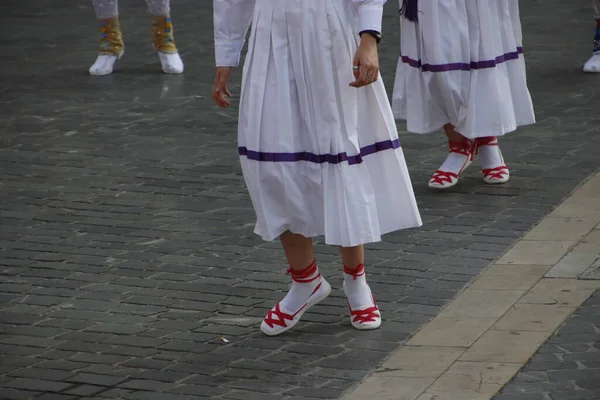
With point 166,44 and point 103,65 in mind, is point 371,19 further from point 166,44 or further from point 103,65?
point 103,65

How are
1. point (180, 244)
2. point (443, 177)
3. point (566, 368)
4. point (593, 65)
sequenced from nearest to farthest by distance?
point (566, 368) → point (180, 244) → point (443, 177) → point (593, 65)

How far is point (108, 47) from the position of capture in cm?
1189

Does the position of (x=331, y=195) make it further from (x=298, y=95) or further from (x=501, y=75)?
(x=501, y=75)

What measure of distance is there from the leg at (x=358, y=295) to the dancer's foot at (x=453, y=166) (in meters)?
2.31

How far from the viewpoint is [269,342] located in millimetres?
5441

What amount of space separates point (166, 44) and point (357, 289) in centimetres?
668

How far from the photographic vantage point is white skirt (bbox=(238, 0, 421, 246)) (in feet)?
17.0

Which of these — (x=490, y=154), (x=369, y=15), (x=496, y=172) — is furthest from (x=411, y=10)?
(x=369, y=15)

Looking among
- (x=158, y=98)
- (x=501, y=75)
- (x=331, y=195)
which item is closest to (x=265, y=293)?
(x=331, y=195)

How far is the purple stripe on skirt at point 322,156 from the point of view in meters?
5.18

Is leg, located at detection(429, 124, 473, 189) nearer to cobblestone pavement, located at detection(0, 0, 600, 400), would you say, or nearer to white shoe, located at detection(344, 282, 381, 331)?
cobblestone pavement, located at detection(0, 0, 600, 400)

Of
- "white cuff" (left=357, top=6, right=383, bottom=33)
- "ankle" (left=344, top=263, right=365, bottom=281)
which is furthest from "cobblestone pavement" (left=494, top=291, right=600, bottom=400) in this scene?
"white cuff" (left=357, top=6, right=383, bottom=33)

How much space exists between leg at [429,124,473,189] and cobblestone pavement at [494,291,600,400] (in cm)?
233

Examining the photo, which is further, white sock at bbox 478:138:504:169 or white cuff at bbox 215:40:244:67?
white sock at bbox 478:138:504:169
